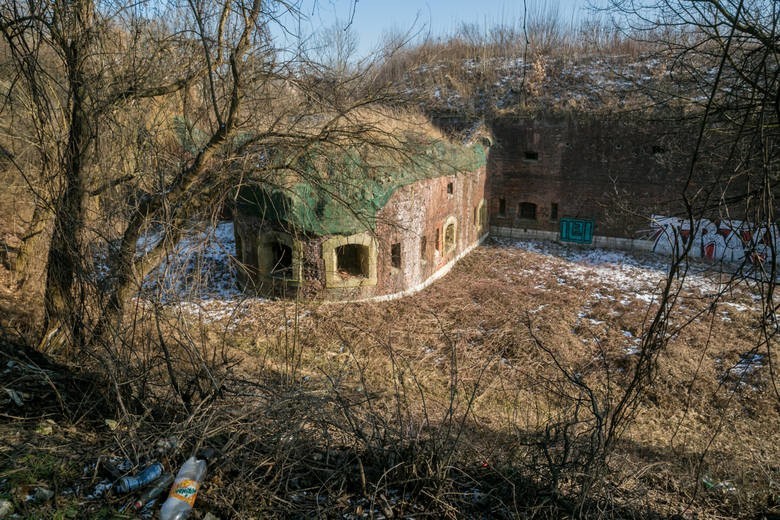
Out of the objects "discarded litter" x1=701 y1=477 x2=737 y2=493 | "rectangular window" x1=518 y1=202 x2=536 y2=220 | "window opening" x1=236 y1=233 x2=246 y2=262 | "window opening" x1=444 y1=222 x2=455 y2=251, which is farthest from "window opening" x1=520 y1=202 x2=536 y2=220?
"discarded litter" x1=701 y1=477 x2=737 y2=493

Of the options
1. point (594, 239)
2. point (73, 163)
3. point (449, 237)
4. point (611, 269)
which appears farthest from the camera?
point (594, 239)

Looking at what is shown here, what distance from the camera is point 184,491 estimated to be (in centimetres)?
301

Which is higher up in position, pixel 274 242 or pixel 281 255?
pixel 274 242

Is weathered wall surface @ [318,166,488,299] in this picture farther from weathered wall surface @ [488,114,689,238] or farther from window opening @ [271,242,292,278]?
weathered wall surface @ [488,114,689,238]

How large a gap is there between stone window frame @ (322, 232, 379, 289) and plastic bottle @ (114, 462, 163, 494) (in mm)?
7425

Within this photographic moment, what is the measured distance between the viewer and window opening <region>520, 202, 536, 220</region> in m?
17.7

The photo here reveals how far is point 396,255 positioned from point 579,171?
8272 millimetres

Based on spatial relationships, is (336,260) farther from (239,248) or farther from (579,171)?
(579,171)

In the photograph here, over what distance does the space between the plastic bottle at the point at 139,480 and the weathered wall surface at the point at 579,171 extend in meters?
15.1

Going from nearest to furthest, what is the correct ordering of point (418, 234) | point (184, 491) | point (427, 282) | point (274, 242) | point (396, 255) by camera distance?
1. point (184, 491)
2. point (274, 242)
3. point (396, 255)
4. point (418, 234)
5. point (427, 282)

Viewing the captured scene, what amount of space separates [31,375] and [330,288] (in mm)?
7148

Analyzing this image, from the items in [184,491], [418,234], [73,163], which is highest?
[73,163]

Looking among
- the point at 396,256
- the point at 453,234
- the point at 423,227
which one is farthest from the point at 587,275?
the point at 396,256

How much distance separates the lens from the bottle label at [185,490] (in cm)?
298
